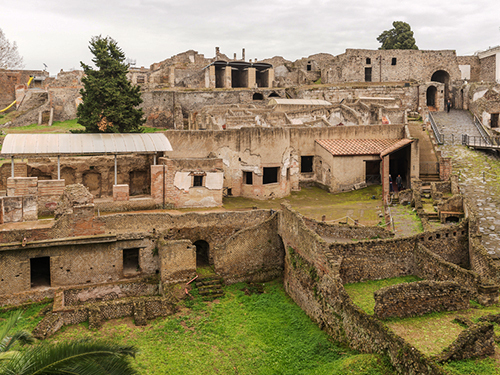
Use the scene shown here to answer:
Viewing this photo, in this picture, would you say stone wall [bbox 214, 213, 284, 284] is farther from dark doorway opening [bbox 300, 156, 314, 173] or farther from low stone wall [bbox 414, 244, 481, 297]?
dark doorway opening [bbox 300, 156, 314, 173]

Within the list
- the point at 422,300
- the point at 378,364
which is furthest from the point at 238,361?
the point at 422,300

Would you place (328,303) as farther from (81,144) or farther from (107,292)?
(81,144)

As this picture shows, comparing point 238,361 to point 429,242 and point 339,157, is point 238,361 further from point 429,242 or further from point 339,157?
point 339,157

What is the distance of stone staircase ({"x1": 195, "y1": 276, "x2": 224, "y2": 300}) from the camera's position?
1719cm

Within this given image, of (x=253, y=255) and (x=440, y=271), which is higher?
(x=440, y=271)

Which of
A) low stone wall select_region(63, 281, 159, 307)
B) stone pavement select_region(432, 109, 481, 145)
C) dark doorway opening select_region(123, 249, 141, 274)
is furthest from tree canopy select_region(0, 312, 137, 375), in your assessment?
stone pavement select_region(432, 109, 481, 145)

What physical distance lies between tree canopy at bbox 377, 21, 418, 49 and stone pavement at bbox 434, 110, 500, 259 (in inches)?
861

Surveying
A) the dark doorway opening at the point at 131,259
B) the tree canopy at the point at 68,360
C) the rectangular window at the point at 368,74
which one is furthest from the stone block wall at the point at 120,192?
the rectangular window at the point at 368,74

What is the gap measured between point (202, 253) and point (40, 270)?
6.78m

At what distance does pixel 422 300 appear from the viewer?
12188 mm

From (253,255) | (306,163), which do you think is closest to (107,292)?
(253,255)

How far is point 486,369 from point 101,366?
7.79 meters

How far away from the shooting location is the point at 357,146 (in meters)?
26.5

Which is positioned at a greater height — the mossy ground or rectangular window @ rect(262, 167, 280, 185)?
rectangular window @ rect(262, 167, 280, 185)
